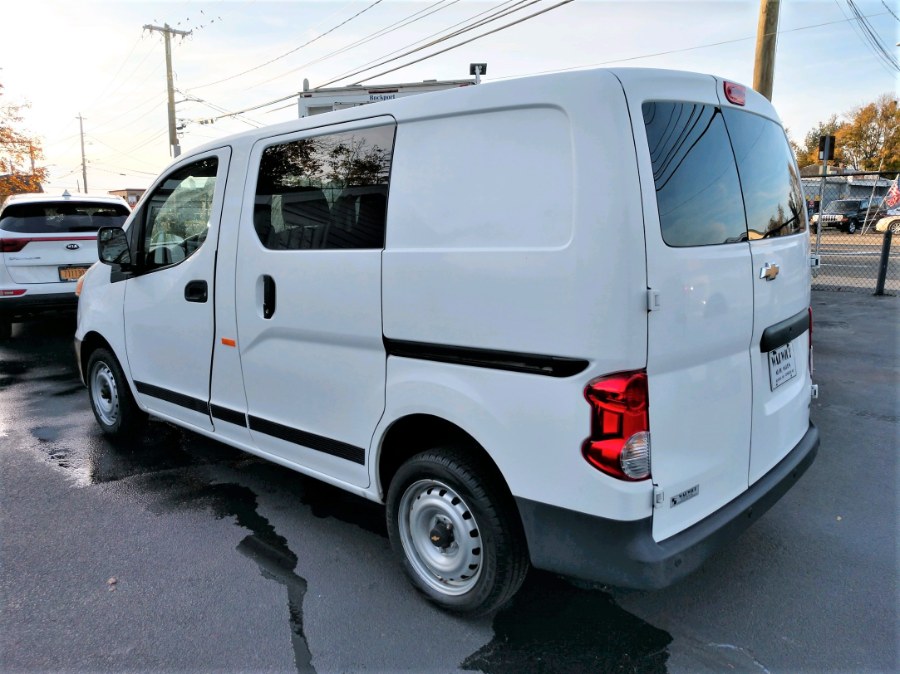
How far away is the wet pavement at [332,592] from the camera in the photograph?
249cm

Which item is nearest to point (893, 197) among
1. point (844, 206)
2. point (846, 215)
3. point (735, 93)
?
point (846, 215)

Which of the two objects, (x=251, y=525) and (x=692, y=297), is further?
(x=251, y=525)

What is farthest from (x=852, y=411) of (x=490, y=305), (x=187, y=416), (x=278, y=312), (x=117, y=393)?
(x=117, y=393)

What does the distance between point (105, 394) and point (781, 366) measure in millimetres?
4589

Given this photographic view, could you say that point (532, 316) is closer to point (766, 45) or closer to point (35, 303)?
point (35, 303)

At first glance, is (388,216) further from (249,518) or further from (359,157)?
(249,518)

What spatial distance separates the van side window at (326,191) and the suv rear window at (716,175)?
1122 mm

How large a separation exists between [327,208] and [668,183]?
5.03ft

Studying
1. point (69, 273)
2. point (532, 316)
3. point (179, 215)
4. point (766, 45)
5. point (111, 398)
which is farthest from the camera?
point (766, 45)

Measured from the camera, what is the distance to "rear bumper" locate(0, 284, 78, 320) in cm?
809

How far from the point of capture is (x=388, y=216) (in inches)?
107

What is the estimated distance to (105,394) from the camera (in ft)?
16.3

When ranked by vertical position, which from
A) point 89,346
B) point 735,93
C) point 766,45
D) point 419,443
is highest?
point 766,45

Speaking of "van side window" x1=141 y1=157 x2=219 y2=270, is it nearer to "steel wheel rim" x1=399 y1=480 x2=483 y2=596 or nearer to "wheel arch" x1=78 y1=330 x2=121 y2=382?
"wheel arch" x1=78 y1=330 x2=121 y2=382
